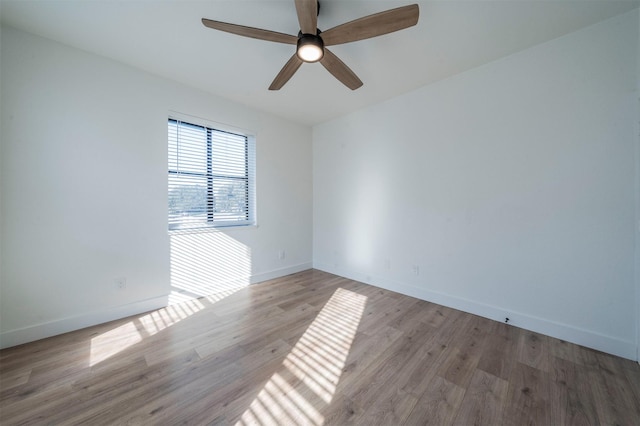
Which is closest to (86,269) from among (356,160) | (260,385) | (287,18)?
(260,385)

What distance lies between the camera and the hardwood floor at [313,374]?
1.33 m

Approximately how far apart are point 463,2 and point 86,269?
12.6 feet

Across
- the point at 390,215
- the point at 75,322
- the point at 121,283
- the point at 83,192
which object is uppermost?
the point at 83,192

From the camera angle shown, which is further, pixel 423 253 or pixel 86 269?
pixel 423 253

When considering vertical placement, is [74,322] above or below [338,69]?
below

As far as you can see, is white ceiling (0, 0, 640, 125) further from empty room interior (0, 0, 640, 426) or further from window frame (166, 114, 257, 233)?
window frame (166, 114, 257, 233)

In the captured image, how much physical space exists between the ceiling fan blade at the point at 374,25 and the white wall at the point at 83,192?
2.06 meters

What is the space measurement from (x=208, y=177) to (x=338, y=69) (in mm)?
2103

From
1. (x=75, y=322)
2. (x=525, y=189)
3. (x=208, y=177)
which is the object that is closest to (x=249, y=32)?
(x=208, y=177)

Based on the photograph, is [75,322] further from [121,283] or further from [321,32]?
[321,32]

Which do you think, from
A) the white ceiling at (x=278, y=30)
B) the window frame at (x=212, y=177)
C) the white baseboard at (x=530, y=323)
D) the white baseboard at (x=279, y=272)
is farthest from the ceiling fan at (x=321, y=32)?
the white baseboard at (x=279, y=272)

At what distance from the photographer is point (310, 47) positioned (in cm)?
167

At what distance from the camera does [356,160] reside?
3627 millimetres

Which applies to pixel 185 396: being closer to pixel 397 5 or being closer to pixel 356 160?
pixel 397 5
